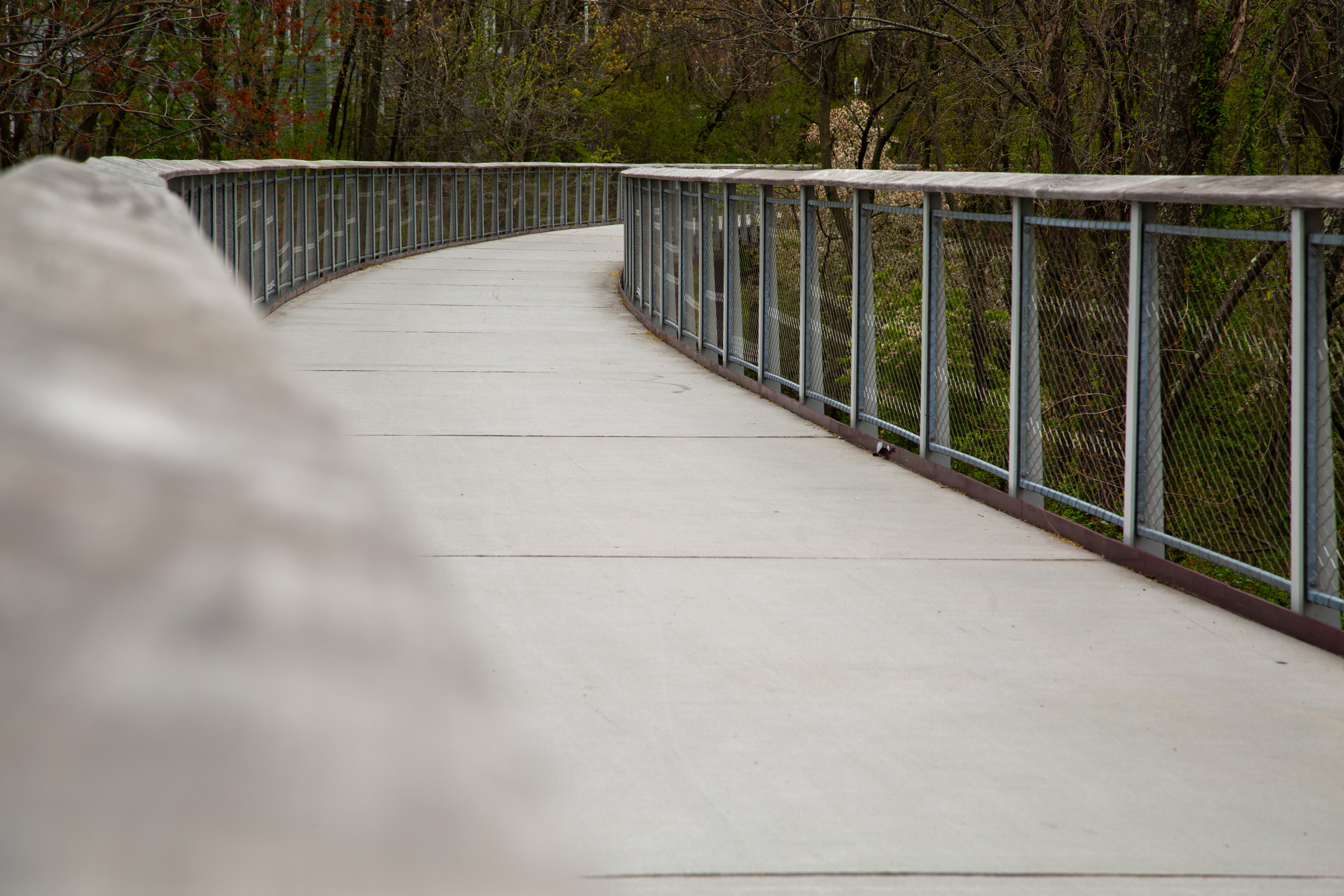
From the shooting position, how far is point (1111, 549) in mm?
5836

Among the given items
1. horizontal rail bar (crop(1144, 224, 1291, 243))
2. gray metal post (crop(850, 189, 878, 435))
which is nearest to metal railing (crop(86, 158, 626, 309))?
horizontal rail bar (crop(1144, 224, 1291, 243))

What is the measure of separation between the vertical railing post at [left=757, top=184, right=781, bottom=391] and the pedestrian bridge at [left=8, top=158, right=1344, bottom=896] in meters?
1.52

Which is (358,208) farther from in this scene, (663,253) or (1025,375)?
(1025,375)

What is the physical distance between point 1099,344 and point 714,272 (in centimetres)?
575

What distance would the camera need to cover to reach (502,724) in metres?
0.43

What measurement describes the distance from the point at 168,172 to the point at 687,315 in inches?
200

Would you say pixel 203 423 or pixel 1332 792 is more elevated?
pixel 203 423

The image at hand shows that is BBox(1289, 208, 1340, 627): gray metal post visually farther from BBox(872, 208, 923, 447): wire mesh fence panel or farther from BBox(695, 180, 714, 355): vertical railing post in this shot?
BBox(695, 180, 714, 355): vertical railing post

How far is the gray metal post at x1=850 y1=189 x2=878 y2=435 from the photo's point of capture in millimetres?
8375

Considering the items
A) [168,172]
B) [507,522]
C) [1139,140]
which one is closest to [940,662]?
[507,522]

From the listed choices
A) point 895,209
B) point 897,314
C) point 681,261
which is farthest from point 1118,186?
point 681,261

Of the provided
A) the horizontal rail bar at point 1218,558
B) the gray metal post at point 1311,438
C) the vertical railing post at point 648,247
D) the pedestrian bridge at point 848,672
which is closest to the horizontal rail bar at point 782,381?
the pedestrian bridge at point 848,672

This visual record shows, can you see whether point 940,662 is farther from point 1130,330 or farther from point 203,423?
point 203,423

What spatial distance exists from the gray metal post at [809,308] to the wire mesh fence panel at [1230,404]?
334 cm
